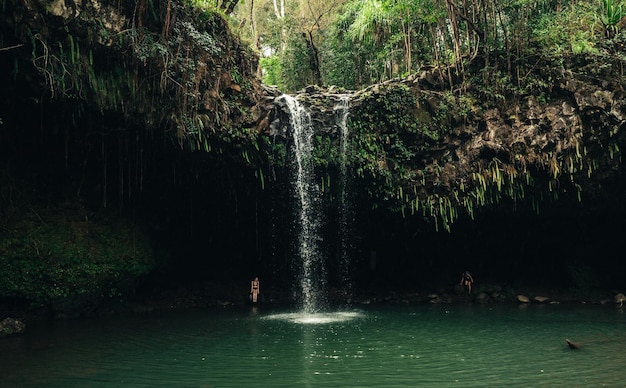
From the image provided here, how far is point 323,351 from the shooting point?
29.2 ft

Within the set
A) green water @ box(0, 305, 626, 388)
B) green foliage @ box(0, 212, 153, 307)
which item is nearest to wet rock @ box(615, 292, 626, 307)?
green water @ box(0, 305, 626, 388)

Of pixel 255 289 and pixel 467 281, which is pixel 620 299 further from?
pixel 255 289

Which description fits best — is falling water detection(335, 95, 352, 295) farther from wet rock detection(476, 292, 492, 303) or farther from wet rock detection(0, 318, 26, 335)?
wet rock detection(0, 318, 26, 335)

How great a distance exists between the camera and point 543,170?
1436 cm

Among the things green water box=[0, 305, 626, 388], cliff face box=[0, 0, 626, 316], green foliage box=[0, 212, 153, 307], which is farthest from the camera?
green foliage box=[0, 212, 153, 307]

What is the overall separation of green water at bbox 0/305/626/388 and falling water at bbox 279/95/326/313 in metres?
3.64

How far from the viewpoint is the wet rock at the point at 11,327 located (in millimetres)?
10547

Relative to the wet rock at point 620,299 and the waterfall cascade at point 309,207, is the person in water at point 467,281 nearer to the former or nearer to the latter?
the waterfall cascade at point 309,207

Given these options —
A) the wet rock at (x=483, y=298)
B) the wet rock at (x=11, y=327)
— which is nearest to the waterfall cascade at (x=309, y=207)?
the wet rock at (x=483, y=298)

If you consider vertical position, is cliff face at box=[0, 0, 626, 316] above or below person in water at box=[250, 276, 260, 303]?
above

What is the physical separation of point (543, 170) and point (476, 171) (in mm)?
1886

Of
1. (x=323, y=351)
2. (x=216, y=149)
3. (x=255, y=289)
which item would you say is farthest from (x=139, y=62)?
(x=255, y=289)

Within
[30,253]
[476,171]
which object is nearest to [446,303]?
[476,171]

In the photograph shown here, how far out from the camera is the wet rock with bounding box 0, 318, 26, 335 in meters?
10.5
